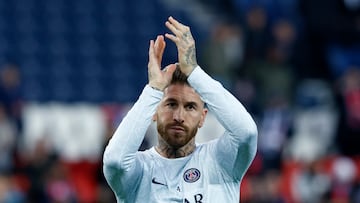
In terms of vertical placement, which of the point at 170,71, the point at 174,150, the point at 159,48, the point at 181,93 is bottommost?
the point at 174,150

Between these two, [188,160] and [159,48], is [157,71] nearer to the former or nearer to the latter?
[159,48]

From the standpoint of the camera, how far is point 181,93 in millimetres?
6395

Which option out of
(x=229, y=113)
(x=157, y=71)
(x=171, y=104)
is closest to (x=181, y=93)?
(x=171, y=104)

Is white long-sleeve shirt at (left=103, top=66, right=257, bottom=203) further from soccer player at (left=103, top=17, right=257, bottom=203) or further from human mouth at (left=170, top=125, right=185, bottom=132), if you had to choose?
human mouth at (left=170, top=125, right=185, bottom=132)

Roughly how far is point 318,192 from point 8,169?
3464 millimetres

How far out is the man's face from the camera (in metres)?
6.36

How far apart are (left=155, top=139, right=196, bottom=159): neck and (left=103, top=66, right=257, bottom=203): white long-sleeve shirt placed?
0.03 m

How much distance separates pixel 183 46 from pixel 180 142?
0.51m

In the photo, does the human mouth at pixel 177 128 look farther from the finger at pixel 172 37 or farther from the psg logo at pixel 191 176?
the finger at pixel 172 37

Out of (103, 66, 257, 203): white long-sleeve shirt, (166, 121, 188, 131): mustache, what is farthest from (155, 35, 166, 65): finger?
(166, 121, 188, 131): mustache

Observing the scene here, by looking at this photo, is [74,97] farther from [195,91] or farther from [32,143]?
[195,91]

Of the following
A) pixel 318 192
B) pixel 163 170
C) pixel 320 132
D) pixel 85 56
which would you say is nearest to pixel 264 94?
pixel 320 132

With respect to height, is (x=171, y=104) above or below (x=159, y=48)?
A: below

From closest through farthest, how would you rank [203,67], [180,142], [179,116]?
[179,116]
[180,142]
[203,67]
